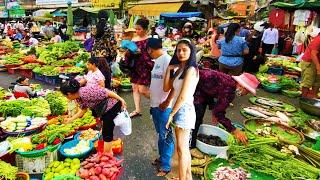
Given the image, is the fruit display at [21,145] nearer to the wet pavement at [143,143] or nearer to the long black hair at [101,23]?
the wet pavement at [143,143]

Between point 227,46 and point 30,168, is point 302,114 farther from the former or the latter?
point 30,168

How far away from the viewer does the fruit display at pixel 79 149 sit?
4.19m

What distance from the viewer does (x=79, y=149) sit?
4.28 metres

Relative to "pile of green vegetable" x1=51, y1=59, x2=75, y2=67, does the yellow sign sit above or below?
above

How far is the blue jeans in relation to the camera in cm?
384

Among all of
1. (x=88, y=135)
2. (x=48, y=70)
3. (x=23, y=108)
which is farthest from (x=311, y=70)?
(x=48, y=70)

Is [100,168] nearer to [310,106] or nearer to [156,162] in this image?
[156,162]

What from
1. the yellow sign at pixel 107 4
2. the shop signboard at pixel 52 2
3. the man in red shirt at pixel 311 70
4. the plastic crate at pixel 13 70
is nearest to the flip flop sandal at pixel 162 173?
the man in red shirt at pixel 311 70

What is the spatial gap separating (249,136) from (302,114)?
243cm

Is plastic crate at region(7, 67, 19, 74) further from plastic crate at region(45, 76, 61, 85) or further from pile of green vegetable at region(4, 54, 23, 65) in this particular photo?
plastic crate at region(45, 76, 61, 85)

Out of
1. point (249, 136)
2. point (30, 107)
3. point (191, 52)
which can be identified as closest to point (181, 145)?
point (191, 52)

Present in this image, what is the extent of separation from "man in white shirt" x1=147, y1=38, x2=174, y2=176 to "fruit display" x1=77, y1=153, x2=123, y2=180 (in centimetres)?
64

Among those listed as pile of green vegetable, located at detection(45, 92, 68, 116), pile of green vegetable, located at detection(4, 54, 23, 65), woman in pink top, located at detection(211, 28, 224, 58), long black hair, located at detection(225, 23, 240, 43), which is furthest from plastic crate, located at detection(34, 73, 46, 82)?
long black hair, located at detection(225, 23, 240, 43)

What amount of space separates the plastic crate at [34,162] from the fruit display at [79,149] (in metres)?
0.36
